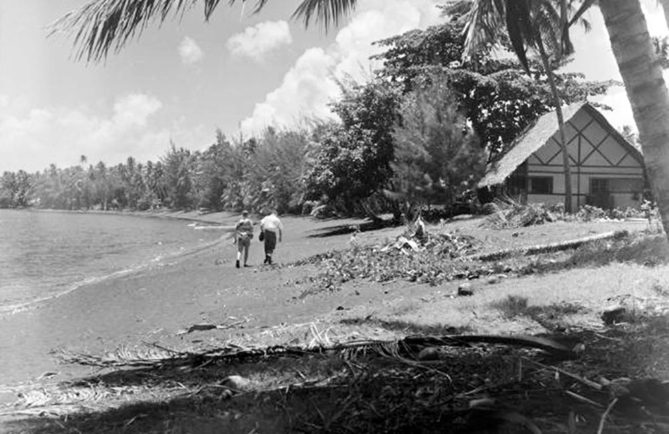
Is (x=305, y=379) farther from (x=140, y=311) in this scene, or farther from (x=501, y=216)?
(x=501, y=216)

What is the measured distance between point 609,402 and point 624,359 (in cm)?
117

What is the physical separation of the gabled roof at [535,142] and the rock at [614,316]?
2385 cm

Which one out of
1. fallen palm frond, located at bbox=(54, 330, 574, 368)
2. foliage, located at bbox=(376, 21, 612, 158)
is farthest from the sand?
foliage, located at bbox=(376, 21, 612, 158)

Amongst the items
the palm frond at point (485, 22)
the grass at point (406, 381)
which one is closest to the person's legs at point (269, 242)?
the palm frond at point (485, 22)

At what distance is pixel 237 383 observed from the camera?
16.5 feet

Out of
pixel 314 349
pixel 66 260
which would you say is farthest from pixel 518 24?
pixel 66 260

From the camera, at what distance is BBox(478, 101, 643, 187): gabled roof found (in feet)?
99.2

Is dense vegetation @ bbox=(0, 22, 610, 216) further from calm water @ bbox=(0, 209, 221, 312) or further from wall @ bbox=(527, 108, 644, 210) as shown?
calm water @ bbox=(0, 209, 221, 312)

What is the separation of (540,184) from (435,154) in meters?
7.30

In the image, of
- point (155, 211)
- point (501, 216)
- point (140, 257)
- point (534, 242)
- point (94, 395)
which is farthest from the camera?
point (155, 211)

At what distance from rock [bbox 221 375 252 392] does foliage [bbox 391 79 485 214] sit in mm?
23361

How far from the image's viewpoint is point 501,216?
2239 cm

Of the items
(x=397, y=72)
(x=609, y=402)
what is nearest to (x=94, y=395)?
(x=609, y=402)

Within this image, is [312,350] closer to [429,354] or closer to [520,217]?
[429,354]
